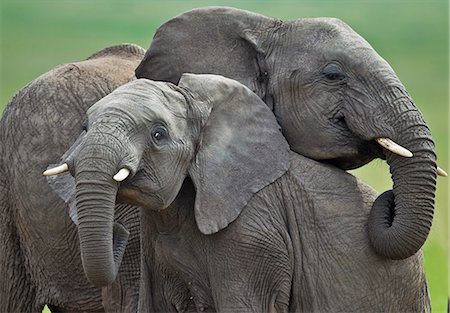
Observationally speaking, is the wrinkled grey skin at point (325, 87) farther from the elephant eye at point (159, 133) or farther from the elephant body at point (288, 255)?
the elephant eye at point (159, 133)

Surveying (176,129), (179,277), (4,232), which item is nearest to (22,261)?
(4,232)

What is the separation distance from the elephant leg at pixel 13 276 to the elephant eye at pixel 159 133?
191cm

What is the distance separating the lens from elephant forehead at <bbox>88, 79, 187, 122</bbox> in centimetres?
649

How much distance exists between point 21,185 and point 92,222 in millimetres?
1780

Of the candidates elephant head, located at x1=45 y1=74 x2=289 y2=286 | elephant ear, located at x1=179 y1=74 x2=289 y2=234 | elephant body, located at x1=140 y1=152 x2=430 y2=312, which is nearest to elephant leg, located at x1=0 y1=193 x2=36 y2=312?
elephant body, located at x1=140 y1=152 x2=430 y2=312

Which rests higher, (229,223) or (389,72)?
(389,72)

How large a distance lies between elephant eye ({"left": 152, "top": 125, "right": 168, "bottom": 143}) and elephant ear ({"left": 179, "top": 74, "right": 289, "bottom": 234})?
Answer: 0.95 ft

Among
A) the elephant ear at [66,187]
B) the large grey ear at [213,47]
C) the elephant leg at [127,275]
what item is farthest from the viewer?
the elephant leg at [127,275]

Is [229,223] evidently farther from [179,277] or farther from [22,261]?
[22,261]

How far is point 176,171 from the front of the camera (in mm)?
6660

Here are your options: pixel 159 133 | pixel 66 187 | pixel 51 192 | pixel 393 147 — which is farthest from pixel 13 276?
pixel 393 147

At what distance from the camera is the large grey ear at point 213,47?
7324 mm

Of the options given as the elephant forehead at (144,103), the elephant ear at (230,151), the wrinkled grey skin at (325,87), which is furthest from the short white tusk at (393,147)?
the elephant forehead at (144,103)

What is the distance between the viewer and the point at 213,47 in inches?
291
